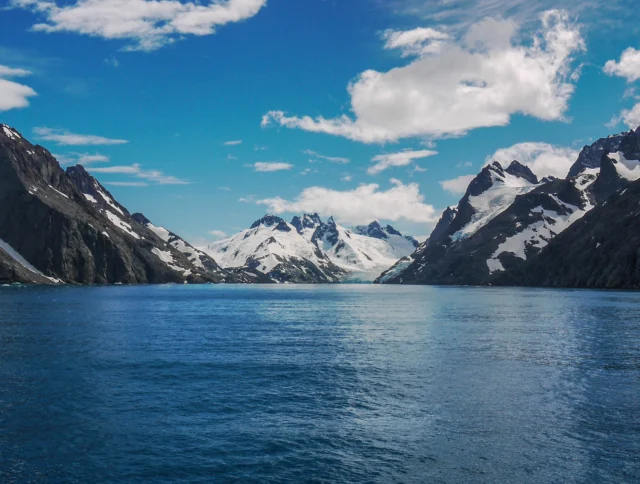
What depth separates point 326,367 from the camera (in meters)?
56.0

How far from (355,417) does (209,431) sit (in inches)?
387

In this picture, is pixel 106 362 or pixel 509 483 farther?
pixel 106 362

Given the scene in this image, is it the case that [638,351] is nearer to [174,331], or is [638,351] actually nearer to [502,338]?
[502,338]

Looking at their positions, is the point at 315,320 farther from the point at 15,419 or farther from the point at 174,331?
the point at 15,419

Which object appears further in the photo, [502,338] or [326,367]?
[502,338]

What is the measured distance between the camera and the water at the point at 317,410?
28.5m

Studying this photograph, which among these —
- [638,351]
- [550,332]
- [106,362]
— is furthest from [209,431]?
[550,332]

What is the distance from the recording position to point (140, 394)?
4344cm

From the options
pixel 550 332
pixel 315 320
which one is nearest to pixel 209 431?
pixel 550 332

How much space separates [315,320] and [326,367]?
60204 mm

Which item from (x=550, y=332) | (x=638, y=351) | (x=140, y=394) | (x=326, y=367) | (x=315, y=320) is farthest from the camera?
(x=315, y=320)

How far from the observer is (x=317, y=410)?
39.0m

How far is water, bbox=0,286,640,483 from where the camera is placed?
28.5m

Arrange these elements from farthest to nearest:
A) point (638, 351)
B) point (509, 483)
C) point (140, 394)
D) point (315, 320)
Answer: point (315, 320) → point (638, 351) → point (140, 394) → point (509, 483)
